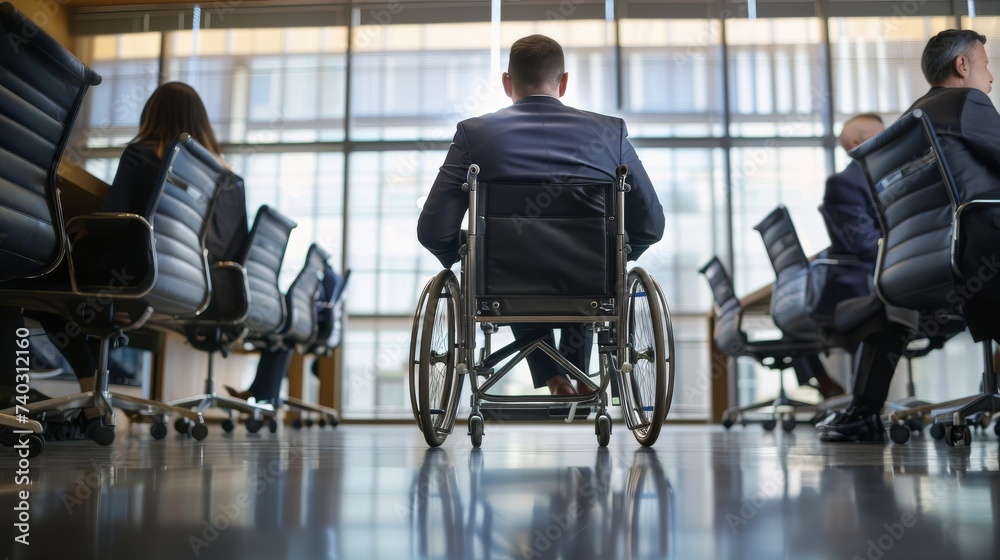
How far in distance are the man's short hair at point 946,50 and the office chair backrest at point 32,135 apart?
2.16 metres

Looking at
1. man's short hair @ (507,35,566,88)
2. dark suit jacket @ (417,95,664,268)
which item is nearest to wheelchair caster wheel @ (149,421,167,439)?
dark suit jacket @ (417,95,664,268)

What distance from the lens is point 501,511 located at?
798mm

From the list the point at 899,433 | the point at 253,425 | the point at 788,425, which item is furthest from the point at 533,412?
the point at 788,425

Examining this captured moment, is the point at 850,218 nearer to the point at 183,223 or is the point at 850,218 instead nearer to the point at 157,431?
the point at 183,223

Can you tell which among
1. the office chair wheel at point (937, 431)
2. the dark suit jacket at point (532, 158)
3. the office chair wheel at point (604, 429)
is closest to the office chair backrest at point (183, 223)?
the dark suit jacket at point (532, 158)

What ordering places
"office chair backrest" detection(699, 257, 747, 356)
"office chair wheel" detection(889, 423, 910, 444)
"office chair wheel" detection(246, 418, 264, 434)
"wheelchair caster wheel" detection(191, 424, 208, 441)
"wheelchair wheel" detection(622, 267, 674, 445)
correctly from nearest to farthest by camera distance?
1. "wheelchair wheel" detection(622, 267, 674, 445)
2. "office chair wheel" detection(889, 423, 910, 444)
3. "wheelchair caster wheel" detection(191, 424, 208, 441)
4. "office chair wheel" detection(246, 418, 264, 434)
5. "office chair backrest" detection(699, 257, 747, 356)

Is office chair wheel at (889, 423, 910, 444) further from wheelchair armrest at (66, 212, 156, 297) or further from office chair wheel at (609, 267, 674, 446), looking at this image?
wheelchair armrest at (66, 212, 156, 297)

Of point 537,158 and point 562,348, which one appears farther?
point 562,348

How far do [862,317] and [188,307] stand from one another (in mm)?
2038

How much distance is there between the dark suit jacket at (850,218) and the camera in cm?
279

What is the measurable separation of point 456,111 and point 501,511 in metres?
6.91

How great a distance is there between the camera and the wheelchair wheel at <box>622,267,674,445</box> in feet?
5.97

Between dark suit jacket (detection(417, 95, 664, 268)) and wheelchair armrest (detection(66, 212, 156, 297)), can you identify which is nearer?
dark suit jacket (detection(417, 95, 664, 268))

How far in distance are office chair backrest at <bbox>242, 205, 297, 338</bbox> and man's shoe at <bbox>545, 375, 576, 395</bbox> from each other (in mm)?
1543
